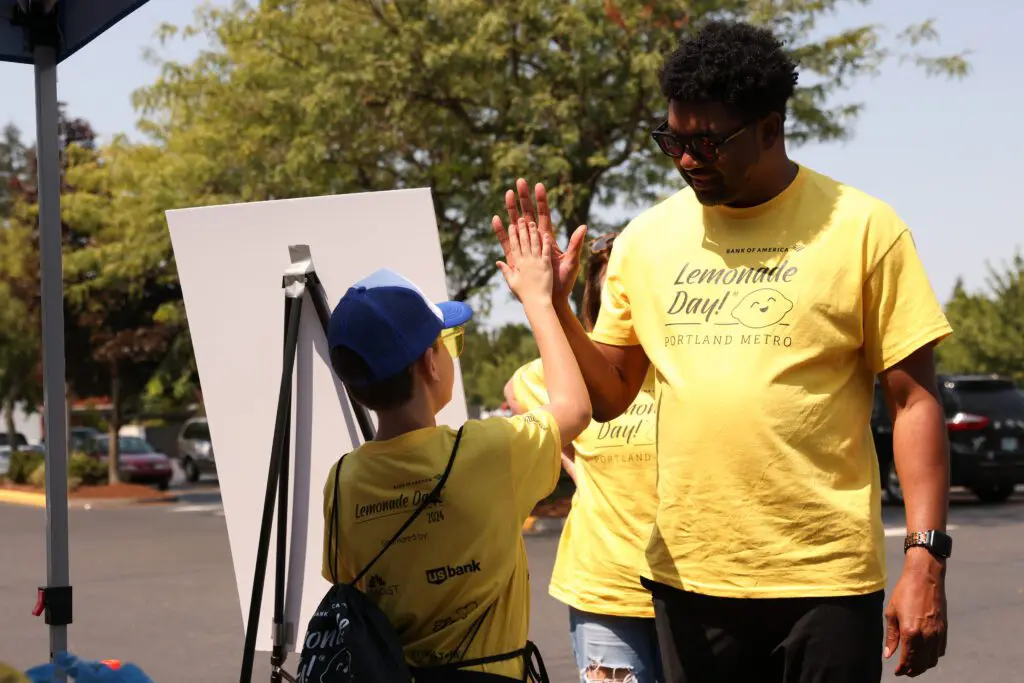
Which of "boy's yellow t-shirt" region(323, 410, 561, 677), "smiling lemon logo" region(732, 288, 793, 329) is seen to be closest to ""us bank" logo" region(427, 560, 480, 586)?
"boy's yellow t-shirt" region(323, 410, 561, 677)

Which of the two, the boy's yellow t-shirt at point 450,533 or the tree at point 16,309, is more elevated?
the tree at point 16,309

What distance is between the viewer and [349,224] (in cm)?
379

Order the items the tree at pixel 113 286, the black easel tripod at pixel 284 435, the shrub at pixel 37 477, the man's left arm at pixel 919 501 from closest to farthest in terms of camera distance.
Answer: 1. the man's left arm at pixel 919 501
2. the black easel tripod at pixel 284 435
3. the tree at pixel 113 286
4. the shrub at pixel 37 477

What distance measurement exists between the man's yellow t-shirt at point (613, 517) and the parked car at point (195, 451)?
107 ft

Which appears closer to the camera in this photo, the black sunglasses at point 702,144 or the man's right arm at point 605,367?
the black sunglasses at point 702,144

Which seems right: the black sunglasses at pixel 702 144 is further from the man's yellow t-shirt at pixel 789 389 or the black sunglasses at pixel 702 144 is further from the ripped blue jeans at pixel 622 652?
the ripped blue jeans at pixel 622 652

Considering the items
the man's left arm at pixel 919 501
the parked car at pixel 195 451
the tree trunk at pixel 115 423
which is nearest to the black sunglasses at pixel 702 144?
the man's left arm at pixel 919 501

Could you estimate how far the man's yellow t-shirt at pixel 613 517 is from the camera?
152 inches

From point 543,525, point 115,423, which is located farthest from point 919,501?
point 115,423

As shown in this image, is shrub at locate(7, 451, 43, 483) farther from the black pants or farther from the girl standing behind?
the black pants

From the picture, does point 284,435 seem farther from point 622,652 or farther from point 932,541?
point 932,541

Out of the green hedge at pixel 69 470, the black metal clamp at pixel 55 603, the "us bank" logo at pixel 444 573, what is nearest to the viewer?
the "us bank" logo at pixel 444 573

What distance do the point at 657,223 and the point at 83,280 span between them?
85.8ft

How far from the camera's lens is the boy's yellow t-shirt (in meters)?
2.61
